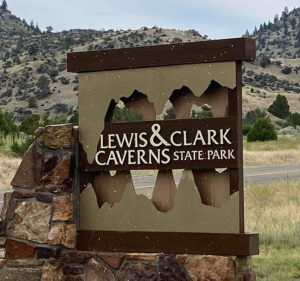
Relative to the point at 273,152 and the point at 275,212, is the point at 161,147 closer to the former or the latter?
the point at 275,212

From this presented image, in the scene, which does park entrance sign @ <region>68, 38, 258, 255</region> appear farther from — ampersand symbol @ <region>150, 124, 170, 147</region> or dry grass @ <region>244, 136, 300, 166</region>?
dry grass @ <region>244, 136, 300, 166</region>

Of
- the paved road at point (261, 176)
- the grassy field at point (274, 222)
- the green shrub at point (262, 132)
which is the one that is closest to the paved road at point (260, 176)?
the paved road at point (261, 176)

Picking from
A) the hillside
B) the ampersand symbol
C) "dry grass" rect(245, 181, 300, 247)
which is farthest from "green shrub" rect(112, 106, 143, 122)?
the hillside

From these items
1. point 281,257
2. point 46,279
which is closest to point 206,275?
point 46,279

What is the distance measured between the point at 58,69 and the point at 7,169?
54612 mm

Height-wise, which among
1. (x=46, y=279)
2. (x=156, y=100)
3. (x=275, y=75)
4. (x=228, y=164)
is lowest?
(x=46, y=279)

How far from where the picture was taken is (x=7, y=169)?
29562 mm

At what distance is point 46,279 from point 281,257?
15.6ft

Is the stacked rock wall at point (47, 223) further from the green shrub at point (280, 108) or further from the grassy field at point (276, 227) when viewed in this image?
the green shrub at point (280, 108)

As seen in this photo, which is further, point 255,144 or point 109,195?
point 255,144

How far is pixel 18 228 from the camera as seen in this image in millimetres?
8703

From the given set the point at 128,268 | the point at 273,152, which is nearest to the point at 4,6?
the point at 273,152

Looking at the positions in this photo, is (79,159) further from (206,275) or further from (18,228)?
(206,275)

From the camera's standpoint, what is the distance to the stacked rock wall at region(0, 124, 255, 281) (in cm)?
862
